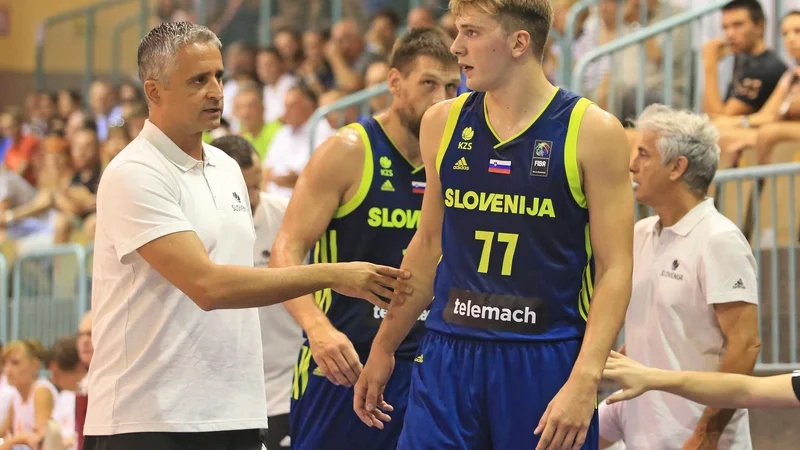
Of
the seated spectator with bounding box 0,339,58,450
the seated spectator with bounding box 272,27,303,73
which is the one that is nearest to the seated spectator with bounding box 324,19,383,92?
the seated spectator with bounding box 272,27,303,73

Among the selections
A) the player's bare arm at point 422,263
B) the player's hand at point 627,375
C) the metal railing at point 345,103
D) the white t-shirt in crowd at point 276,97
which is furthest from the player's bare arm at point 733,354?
the white t-shirt in crowd at point 276,97

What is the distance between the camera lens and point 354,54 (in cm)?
1267

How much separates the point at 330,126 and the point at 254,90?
1.58 meters

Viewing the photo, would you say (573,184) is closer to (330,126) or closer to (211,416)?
(211,416)

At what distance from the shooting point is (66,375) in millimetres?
8711

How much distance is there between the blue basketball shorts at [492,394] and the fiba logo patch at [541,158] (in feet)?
1.87

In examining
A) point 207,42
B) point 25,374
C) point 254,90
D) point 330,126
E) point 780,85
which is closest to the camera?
point 207,42

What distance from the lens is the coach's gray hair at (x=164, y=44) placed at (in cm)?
393

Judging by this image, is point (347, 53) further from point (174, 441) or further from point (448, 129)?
point (174, 441)

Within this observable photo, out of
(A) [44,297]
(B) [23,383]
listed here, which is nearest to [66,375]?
(B) [23,383]

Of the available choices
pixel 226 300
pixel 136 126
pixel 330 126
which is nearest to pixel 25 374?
pixel 330 126

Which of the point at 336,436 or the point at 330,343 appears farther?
the point at 336,436

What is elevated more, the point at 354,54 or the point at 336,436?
the point at 354,54

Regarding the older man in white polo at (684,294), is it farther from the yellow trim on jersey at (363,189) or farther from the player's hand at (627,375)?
the yellow trim on jersey at (363,189)
